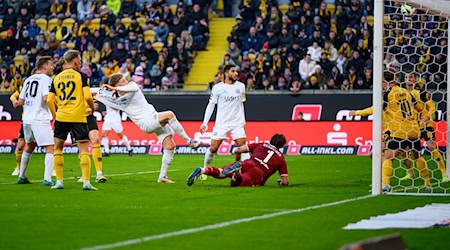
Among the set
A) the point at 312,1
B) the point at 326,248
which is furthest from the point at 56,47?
the point at 326,248

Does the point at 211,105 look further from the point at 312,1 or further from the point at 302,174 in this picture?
the point at 312,1

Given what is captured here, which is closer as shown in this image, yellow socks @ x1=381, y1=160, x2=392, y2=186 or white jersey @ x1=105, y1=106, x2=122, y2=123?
yellow socks @ x1=381, y1=160, x2=392, y2=186

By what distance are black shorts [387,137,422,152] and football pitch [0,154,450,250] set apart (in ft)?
2.78

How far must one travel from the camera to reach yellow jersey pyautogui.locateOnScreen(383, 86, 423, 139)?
53.4 feet

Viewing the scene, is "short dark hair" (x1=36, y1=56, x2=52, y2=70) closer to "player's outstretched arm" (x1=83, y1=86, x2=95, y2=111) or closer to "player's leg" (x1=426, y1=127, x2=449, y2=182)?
"player's outstretched arm" (x1=83, y1=86, x2=95, y2=111)

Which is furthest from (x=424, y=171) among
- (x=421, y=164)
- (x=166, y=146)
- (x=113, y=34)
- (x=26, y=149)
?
(x=113, y=34)

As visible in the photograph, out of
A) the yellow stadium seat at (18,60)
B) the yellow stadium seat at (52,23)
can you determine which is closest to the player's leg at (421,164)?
the yellow stadium seat at (18,60)

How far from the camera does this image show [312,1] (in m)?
35.0

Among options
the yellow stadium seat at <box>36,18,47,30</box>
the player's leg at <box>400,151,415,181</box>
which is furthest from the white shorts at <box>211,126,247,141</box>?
the yellow stadium seat at <box>36,18,47,30</box>

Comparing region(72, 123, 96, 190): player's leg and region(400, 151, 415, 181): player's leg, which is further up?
region(72, 123, 96, 190): player's leg

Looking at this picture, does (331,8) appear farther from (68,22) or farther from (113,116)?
(113,116)

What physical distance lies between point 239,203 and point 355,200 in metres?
1.74

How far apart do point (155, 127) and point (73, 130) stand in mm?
2278

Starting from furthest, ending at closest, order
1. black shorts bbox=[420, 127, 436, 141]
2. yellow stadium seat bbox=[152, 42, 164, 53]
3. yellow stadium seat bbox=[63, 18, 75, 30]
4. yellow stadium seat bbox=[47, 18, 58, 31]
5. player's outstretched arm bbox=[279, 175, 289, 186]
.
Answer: yellow stadium seat bbox=[47, 18, 58, 31]
yellow stadium seat bbox=[63, 18, 75, 30]
yellow stadium seat bbox=[152, 42, 164, 53]
black shorts bbox=[420, 127, 436, 141]
player's outstretched arm bbox=[279, 175, 289, 186]
